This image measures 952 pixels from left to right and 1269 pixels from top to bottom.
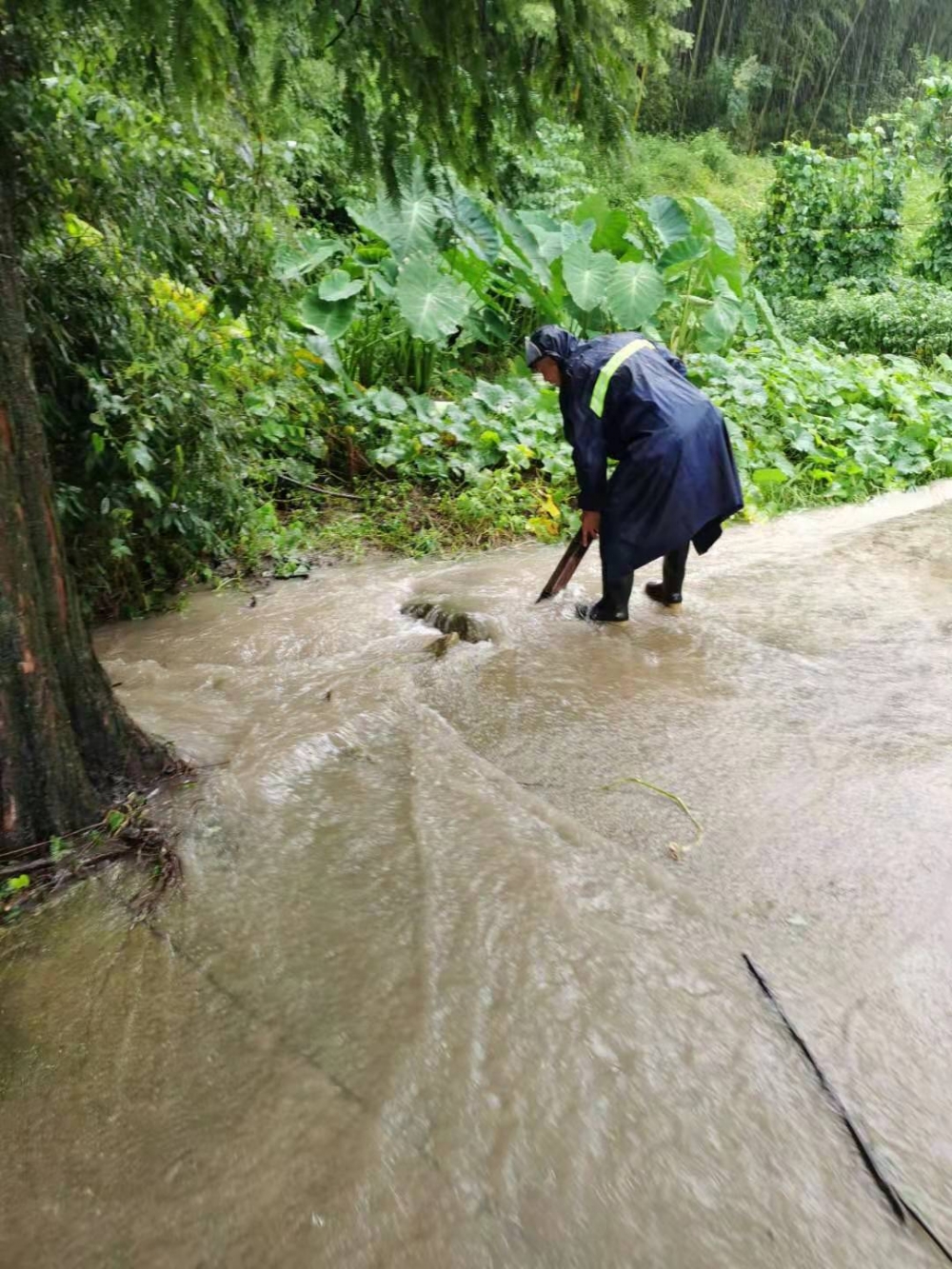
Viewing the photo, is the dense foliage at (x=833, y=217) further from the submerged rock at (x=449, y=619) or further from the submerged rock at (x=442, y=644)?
the submerged rock at (x=442, y=644)

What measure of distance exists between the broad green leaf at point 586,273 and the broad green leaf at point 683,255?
1131mm

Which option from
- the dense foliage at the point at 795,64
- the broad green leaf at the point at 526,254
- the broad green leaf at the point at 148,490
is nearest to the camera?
the broad green leaf at the point at 148,490

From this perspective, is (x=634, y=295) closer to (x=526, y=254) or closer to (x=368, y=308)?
(x=526, y=254)

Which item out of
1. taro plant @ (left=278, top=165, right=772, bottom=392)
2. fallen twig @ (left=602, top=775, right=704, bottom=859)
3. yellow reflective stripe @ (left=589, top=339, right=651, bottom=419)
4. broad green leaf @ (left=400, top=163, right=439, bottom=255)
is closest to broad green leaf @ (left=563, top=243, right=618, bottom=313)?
taro plant @ (left=278, top=165, right=772, bottom=392)

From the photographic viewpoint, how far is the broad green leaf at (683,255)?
9094mm

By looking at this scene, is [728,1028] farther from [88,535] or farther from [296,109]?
[88,535]

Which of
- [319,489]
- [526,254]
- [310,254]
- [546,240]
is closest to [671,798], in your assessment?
[319,489]

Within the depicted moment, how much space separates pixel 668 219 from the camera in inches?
376

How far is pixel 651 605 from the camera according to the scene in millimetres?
5109

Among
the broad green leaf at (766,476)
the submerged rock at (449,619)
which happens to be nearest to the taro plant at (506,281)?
the broad green leaf at (766,476)

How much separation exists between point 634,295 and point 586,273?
513 mm

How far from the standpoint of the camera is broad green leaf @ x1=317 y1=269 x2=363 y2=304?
7637 mm

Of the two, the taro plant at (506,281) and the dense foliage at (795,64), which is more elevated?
the dense foliage at (795,64)

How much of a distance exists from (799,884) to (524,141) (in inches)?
96.2
